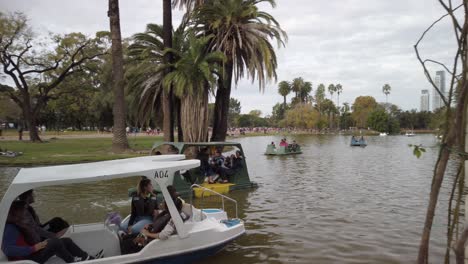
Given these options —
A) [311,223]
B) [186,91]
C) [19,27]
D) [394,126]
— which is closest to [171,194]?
[311,223]

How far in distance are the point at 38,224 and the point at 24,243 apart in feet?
2.95

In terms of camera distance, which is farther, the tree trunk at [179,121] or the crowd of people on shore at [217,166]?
the tree trunk at [179,121]

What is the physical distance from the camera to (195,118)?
22.2m

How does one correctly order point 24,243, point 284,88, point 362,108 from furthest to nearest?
point 284,88 < point 362,108 < point 24,243

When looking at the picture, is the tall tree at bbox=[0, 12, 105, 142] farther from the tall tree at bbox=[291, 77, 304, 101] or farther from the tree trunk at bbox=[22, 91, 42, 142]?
the tall tree at bbox=[291, 77, 304, 101]

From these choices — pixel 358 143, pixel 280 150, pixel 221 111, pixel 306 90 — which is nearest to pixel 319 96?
pixel 306 90

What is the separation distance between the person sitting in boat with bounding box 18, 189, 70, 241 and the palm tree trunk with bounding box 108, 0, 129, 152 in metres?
19.3

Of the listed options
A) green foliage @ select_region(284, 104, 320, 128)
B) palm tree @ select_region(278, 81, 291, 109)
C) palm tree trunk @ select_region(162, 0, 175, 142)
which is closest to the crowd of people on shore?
palm tree trunk @ select_region(162, 0, 175, 142)

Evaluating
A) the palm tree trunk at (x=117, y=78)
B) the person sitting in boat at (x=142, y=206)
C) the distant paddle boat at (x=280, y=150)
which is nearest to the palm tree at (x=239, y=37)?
the palm tree trunk at (x=117, y=78)

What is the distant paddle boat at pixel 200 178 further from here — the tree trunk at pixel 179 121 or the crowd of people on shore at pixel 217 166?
the tree trunk at pixel 179 121

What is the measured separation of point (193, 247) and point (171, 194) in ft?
3.37

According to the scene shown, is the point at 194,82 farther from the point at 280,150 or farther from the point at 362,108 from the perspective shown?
the point at 362,108

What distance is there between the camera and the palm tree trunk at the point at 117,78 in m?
25.2

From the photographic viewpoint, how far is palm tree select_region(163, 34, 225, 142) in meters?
21.4
